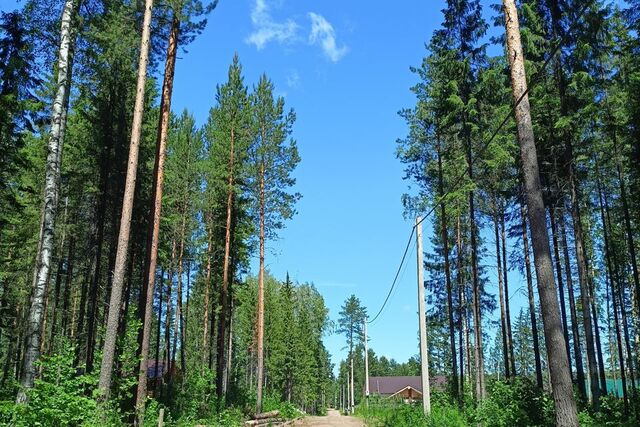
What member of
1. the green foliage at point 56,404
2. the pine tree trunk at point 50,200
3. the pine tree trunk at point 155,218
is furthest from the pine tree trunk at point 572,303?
the pine tree trunk at point 50,200

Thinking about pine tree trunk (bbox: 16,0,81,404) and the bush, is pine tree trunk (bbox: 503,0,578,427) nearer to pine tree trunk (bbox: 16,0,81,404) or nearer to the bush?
the bush

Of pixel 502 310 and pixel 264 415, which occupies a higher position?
pixel 502 310

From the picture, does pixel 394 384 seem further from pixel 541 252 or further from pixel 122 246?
pixel 541 252

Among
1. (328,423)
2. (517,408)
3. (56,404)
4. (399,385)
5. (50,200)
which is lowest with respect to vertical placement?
(399,385)

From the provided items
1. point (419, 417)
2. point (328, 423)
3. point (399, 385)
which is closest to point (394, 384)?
point (399, 385)

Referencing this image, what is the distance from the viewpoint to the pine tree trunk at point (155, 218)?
11.7 m

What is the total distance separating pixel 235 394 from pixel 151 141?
1518 centimetres

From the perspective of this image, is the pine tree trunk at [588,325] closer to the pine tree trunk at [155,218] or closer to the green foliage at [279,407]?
the pine tree trunk at [155,218]

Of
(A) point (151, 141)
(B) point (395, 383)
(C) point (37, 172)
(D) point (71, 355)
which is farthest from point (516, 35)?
(B) point (395, 383)

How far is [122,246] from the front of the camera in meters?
10.6

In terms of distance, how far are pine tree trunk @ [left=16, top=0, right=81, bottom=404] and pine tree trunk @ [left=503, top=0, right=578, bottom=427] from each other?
9879 mm

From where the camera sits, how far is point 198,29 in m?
14.1

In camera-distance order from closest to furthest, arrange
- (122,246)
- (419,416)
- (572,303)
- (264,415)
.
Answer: (122,246) < (419,416) < (572,303) < (264,415)

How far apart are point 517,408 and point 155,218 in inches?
432
